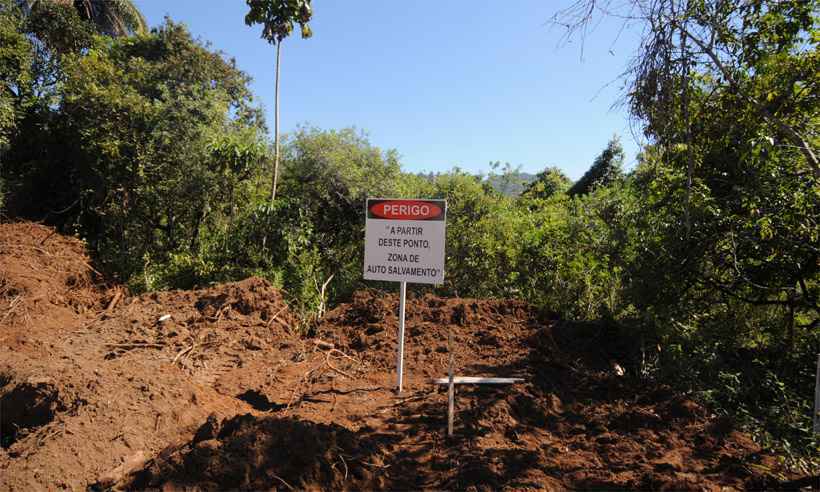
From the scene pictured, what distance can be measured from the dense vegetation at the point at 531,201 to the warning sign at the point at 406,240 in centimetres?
221

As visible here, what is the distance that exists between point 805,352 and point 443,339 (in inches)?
171

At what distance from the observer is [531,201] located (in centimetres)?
1048

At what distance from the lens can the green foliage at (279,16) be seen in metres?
10.8

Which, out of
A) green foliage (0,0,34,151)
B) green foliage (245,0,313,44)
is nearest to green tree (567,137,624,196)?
Result: green foliage (245,0,313,44)

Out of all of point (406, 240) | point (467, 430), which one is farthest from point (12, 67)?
point (467, 430)

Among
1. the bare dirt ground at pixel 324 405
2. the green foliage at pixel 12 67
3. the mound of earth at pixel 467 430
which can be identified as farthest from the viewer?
the green foliage at pixel 12 67

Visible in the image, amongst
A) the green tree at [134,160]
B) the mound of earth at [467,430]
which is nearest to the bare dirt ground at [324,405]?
the mound of earth at [467,430]

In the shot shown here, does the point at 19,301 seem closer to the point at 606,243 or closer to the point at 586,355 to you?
the point at 586,355

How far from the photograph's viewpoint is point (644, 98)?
14.2ft

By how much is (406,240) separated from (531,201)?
6.15m

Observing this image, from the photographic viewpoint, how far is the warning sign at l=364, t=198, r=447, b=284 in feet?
16.2

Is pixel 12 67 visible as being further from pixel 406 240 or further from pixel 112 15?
pixel 406 240

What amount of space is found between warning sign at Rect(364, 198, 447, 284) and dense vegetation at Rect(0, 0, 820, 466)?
221 centimetres

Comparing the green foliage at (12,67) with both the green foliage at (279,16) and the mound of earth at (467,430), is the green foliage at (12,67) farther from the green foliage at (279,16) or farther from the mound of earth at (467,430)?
the mound of earth at (467,430)
